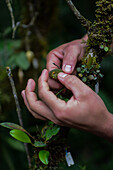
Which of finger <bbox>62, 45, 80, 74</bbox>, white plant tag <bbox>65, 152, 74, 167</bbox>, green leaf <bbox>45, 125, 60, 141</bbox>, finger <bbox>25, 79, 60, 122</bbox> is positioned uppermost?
finger <bbox>62, 45, 80, 74</bbox>

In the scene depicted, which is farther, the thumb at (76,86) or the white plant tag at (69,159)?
the white plant tag at (69,159)

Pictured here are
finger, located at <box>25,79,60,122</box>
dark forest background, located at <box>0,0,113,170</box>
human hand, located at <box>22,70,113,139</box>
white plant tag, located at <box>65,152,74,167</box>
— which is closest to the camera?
human hand, located at <box>22,70,113,139</box>

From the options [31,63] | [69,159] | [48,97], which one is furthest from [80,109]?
[31,63]

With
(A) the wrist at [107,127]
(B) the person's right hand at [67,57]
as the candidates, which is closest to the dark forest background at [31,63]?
(B) the person's right hand at [67,57]

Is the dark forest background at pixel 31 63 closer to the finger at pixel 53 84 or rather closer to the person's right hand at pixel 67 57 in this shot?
the person's right hand at pixel 67 57

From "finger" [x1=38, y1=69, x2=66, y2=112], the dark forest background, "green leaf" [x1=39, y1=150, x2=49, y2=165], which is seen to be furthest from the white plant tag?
the dark forest background

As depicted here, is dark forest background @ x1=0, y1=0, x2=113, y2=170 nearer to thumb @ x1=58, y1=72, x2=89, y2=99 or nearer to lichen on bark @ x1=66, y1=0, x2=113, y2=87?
lichen on bark @ x1=66, y1=0, x2=113, y2=87

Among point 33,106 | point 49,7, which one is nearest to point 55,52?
point 33,106
